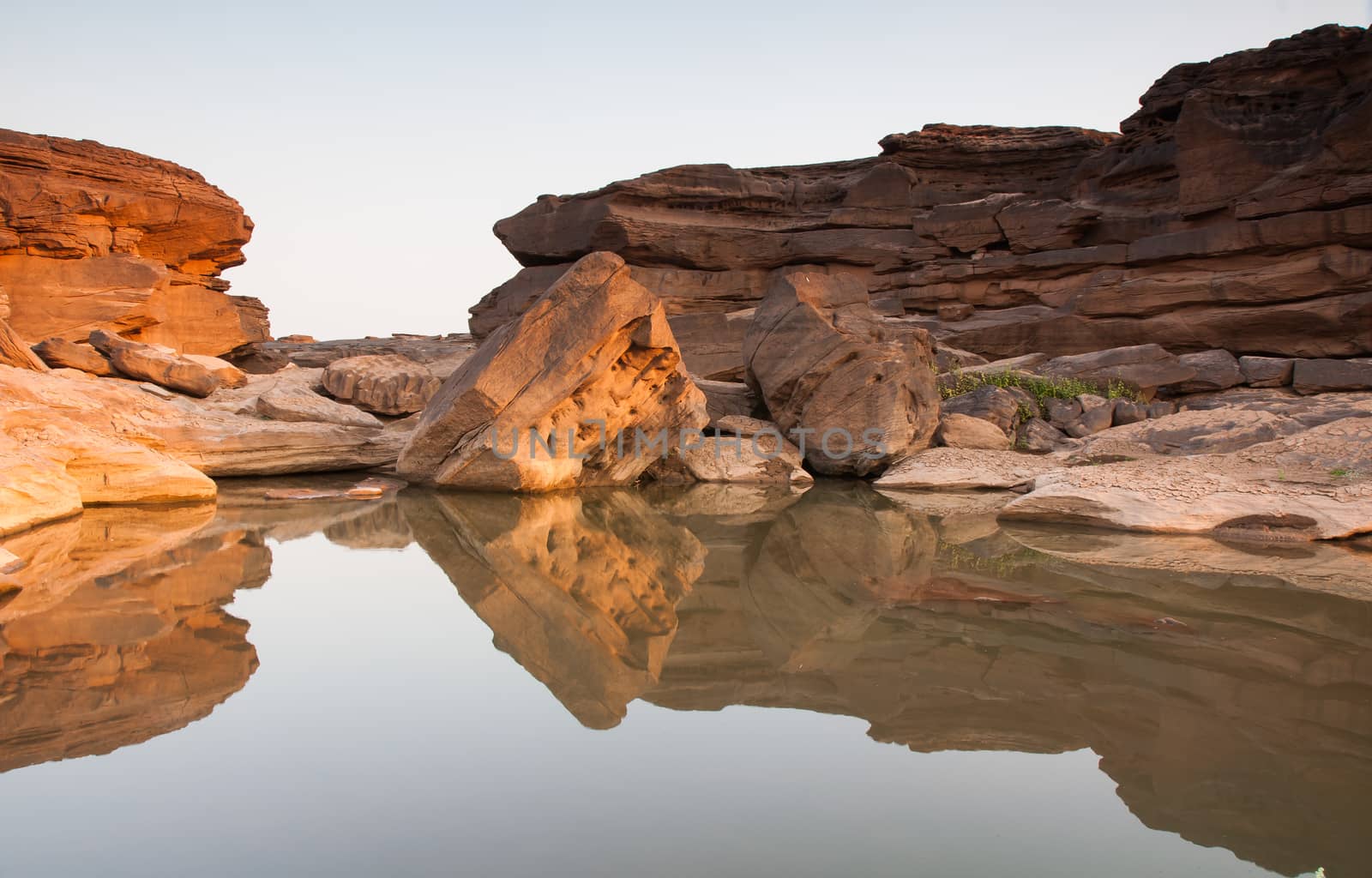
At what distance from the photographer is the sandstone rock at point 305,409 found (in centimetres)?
888

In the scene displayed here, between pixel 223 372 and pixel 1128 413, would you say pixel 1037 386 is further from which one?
pixel 223 372

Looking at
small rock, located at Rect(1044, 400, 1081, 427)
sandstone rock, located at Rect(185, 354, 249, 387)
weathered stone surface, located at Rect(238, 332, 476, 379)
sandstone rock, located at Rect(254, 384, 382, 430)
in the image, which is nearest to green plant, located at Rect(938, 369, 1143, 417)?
small rock, located at Rect(1044, 400, 1081, 427)

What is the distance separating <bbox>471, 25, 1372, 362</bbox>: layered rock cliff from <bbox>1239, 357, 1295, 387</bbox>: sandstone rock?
1441 millimetres

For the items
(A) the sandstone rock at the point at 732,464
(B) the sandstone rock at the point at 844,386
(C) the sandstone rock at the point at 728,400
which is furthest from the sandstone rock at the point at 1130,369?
(A) the sandstone rock at the point at 732,464

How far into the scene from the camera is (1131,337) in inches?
591

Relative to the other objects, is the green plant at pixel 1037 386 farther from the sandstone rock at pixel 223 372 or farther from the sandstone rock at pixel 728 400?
the sandstone rock at pixel 223 372

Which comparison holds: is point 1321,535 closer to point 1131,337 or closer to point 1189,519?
point 1189,519

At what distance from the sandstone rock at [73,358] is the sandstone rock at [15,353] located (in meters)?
0.72

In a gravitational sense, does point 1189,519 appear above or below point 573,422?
below

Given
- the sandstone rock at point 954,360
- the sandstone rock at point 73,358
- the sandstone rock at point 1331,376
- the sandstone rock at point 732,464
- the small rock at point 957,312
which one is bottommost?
the sandstone rock at point 1331,376

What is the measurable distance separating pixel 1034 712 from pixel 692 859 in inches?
50.5

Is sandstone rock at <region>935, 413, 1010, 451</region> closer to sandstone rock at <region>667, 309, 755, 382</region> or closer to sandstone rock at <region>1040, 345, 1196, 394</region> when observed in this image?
sandstone rock at <region>1040, 345, 1196, 394</region>

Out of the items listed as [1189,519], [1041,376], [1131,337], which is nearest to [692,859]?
[1189,519]

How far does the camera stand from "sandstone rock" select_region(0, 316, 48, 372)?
806cm
